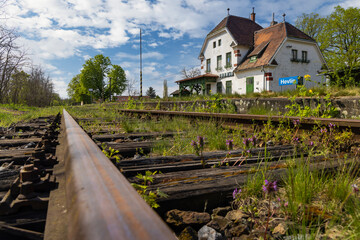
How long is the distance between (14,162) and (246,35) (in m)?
30.3

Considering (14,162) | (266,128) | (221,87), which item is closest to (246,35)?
(221,87)

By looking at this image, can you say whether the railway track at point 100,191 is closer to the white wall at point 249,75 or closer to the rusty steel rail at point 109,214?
the rusty steel rail at point 109,214

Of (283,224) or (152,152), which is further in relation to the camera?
(152,152)

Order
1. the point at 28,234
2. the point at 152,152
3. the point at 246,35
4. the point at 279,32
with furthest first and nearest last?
the point at 246,35 < the point at 279,32 < the point at 152,152 < the point at 28,234

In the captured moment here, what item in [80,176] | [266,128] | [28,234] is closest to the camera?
[80,176]

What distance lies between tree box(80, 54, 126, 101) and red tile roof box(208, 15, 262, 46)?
40.2 m

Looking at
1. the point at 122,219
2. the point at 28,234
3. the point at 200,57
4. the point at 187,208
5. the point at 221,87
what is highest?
the point at 200,57

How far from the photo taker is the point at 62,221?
2.64ft

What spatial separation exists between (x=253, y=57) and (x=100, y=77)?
162 ft

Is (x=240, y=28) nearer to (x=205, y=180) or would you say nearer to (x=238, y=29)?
(x=238, y=29)

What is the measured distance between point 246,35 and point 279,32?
4479 millimetres

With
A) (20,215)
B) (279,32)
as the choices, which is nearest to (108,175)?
(20,215)

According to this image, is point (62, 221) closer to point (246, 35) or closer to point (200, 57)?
point (246, 35)

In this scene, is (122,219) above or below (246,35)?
below
